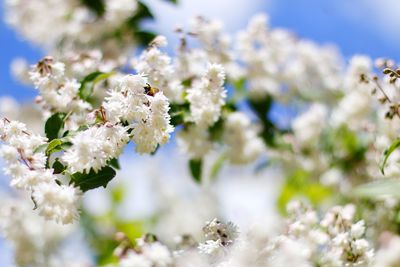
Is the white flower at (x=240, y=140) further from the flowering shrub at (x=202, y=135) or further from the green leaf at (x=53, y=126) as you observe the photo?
the green leaf at (x=53, y=126)

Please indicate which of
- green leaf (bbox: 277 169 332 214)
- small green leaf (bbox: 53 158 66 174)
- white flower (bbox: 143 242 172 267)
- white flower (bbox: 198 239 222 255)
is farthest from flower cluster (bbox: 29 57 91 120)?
green leaf (bbox: 277 169 332 214)

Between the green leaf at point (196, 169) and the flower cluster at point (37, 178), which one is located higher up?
the green leaf at point (196, 169)

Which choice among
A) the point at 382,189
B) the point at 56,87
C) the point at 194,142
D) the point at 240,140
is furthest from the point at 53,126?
the point at 240,140

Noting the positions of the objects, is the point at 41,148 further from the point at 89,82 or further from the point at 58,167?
the point at 89,82

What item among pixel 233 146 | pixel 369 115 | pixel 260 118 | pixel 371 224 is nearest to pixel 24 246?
pixel 233 146

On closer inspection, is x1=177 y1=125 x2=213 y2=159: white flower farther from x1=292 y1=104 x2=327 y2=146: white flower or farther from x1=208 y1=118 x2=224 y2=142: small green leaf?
x1=292 y1=104 x2=327 y2=146: white flower

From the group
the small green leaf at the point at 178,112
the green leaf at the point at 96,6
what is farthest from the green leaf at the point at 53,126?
the green leaf at the point at 96,6
